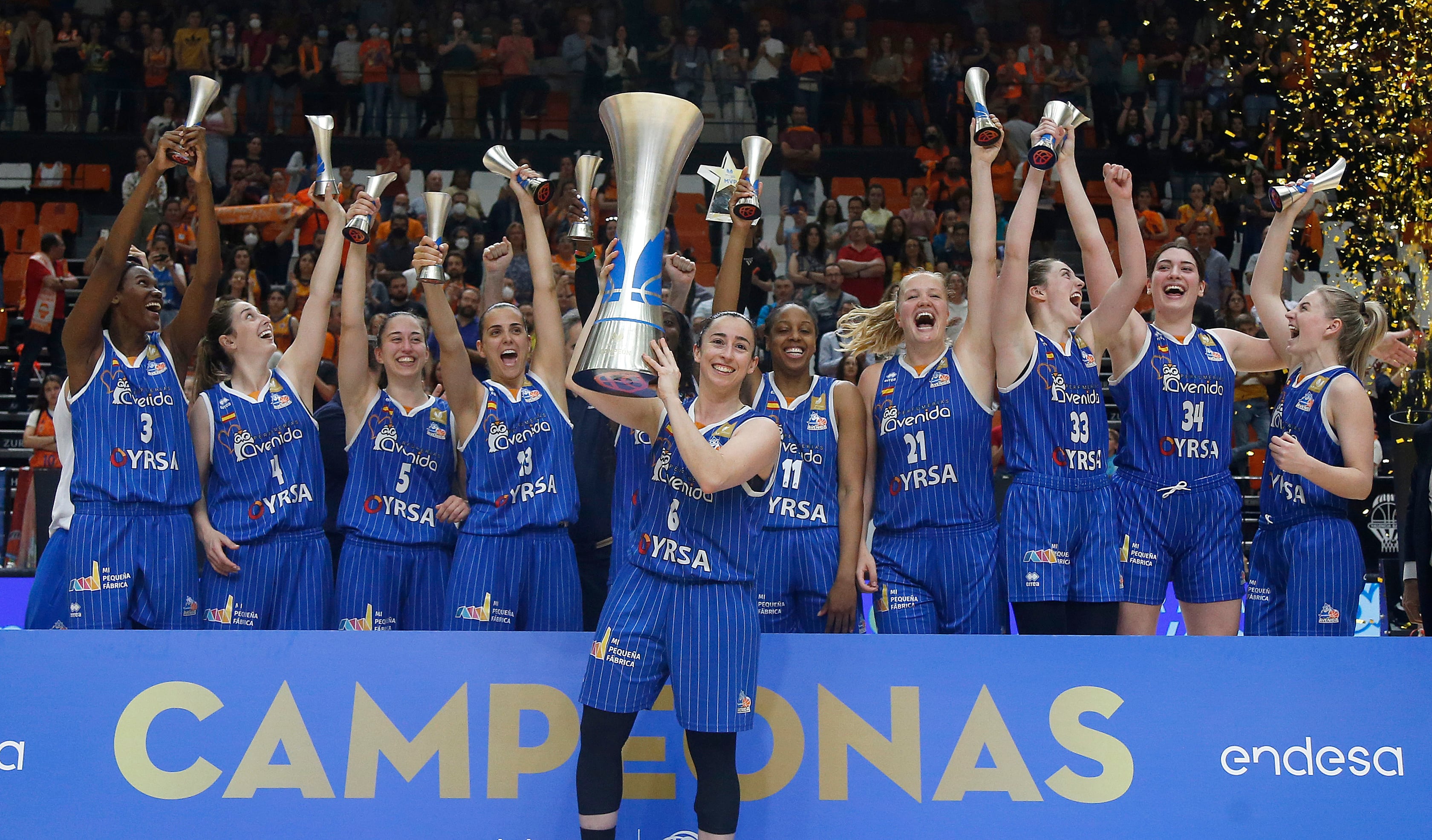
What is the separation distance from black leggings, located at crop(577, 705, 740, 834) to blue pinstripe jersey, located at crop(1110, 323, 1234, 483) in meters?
2.16

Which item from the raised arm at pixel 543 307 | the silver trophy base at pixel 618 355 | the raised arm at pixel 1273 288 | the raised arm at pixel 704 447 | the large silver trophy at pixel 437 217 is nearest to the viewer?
the silver trophy base at pixel 618 355

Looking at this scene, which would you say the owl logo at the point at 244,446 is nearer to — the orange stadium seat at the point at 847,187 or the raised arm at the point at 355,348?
the raised arm at the point at 355,348

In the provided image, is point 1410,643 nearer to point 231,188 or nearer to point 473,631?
point 473,631

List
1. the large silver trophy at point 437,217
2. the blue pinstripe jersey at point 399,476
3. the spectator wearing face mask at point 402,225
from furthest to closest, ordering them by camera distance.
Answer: the spectator wearing face mask at point 402,225, the blue pinstripe jersey at point 399,476, the large silver trophy at point 437,217

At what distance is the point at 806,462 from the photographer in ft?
15.4

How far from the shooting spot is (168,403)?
15.9ft

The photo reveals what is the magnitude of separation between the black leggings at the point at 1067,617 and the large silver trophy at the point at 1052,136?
1515 millimetres

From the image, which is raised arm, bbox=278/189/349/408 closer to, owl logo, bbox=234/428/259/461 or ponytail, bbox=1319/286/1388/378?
owl logo, bbox=234/428/259/461

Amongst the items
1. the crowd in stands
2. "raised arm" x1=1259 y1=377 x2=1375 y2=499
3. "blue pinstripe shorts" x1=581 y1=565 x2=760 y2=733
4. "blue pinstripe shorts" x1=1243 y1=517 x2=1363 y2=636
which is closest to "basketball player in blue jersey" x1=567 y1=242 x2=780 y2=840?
"blue pinstripe shorts" x1=581 y1=565 x2=760 y2=733

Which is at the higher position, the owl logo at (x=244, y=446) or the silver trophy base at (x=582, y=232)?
the silver trophy base at (x=582, y=232)

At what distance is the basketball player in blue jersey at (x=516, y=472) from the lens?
471 cm

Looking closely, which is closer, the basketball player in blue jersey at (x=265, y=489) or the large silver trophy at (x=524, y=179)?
the large silver trophy at (x=524, y=179)

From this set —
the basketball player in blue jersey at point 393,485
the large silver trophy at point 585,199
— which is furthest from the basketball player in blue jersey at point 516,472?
the large silver trophy at point 585,199

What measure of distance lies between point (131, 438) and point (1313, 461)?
430 centimetres
